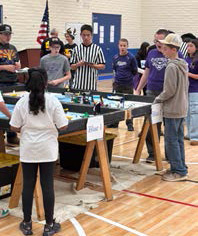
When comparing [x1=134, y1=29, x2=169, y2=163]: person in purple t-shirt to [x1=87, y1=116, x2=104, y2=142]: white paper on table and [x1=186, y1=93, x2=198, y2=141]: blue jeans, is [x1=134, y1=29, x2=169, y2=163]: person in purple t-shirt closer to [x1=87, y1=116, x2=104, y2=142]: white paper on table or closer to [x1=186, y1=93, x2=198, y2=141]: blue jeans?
[x1=186, y1=93, x2=198, y2=141]: blue jeans

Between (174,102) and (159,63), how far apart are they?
2.94 ft

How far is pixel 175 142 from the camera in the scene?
4.88 metres

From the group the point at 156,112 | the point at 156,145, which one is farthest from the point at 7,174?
the point at 156,145

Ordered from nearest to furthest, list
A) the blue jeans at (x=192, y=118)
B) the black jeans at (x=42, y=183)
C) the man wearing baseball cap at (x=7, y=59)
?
1. the black jeans at (x=42, y=183)
2. the man wearing baseball cap at (x=7, y=59)
3. the blue jeans at (x=192, y=118)

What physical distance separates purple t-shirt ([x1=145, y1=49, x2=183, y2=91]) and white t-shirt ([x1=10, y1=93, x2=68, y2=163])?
2.49 metres

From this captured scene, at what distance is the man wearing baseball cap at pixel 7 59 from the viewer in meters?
5.93

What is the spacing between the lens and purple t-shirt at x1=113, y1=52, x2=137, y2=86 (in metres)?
7.38

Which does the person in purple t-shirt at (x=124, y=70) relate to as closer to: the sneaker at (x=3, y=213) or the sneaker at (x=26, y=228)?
the sneaker at (x=3, y=213)

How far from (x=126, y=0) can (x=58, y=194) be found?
11.8 meters

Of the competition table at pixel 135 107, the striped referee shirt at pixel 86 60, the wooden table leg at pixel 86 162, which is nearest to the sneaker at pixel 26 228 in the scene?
the wooden table leg at pixel 86 162

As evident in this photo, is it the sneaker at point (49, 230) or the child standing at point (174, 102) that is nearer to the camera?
the sneaker at point (49, 230)

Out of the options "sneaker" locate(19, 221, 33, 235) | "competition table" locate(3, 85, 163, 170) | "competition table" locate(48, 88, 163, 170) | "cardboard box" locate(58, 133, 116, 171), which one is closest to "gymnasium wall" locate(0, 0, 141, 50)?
"competition table" locate(3, 85, 163, 170)

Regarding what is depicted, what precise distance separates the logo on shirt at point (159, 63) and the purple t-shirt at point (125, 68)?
1.84 m

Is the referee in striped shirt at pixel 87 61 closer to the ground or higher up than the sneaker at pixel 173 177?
higher up
